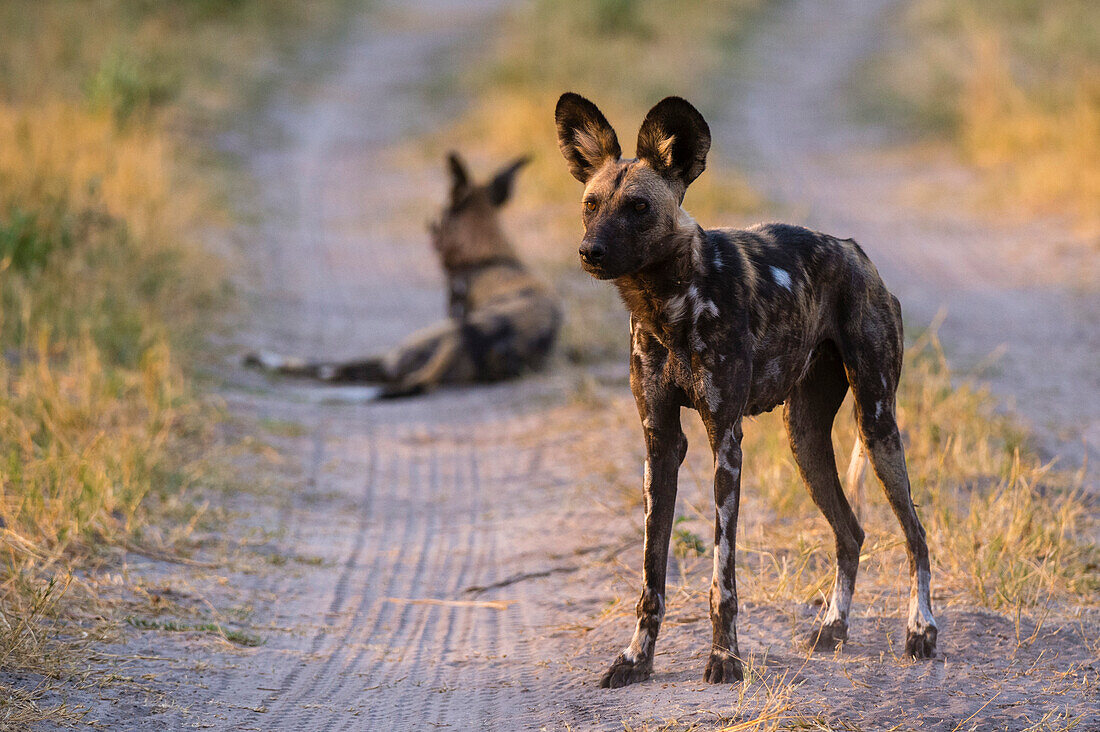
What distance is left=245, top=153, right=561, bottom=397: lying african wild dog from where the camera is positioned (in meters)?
7.34

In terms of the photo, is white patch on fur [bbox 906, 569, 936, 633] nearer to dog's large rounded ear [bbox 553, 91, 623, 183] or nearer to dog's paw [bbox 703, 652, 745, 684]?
dog's paw [bbox 703, 652, 745, 684]

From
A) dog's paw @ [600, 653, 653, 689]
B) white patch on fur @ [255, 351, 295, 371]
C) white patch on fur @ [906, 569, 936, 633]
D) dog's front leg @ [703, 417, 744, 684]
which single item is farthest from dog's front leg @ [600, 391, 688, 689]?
white patch on fur @ [255, 351, 295, 371]

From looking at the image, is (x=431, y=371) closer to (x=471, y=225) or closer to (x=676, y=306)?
(x=471, y=225)

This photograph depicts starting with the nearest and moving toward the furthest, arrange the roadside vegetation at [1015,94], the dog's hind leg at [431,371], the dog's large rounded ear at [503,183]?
the dog's hind leg at [431,371] → the dog's large rounded ear at [503,183] → the roadside vegetation at [1015,94]

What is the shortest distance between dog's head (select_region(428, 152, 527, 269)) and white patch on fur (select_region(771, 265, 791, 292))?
16.6 feet

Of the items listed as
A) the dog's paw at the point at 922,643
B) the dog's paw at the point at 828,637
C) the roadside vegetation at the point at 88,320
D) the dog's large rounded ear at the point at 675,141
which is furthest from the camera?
the roadside vegetation at the point at 88,320

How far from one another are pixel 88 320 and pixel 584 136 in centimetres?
402

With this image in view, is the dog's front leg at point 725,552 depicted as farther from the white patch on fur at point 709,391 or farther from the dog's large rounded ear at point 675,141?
the dog's large rounded ear at point 675,141

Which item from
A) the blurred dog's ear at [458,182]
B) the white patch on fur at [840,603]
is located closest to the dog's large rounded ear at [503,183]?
the blurred dog's ear at [458,182]

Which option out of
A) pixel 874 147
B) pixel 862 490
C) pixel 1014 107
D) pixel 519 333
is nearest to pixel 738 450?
pixel 862 490

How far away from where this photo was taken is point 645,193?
2939 millimetres

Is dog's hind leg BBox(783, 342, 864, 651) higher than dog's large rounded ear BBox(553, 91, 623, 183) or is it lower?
lower

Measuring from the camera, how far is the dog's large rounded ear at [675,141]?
9.62 ft

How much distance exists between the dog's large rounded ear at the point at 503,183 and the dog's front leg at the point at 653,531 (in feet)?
16.7
